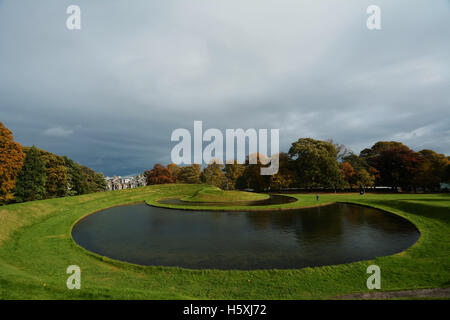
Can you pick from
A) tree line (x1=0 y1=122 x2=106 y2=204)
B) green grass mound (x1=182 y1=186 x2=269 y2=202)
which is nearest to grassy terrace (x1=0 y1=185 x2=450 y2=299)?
tree line (x1=0 y1=122 x2=106 y2=204)

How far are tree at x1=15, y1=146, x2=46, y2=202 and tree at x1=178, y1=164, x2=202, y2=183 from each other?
4603 cm

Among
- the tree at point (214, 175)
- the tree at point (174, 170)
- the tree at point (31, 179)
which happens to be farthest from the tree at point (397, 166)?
the tree at point (31, 179)

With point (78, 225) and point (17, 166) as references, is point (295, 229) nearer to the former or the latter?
point (78, 225)

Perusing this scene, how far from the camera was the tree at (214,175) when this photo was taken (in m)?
77.1

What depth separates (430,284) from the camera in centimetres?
828

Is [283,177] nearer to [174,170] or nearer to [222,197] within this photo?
[222,197]

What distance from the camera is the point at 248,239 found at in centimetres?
1515

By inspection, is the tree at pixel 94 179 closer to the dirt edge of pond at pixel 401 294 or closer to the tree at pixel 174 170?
the tree at pixel 174 170

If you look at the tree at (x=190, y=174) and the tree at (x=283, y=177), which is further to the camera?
the tree at (x=190, y=174)

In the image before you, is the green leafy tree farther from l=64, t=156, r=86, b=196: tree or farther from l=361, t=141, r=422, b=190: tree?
l=64, t=156, r=86, b=196: tree

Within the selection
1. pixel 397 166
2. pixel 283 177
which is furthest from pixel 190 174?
pixel 397 166
